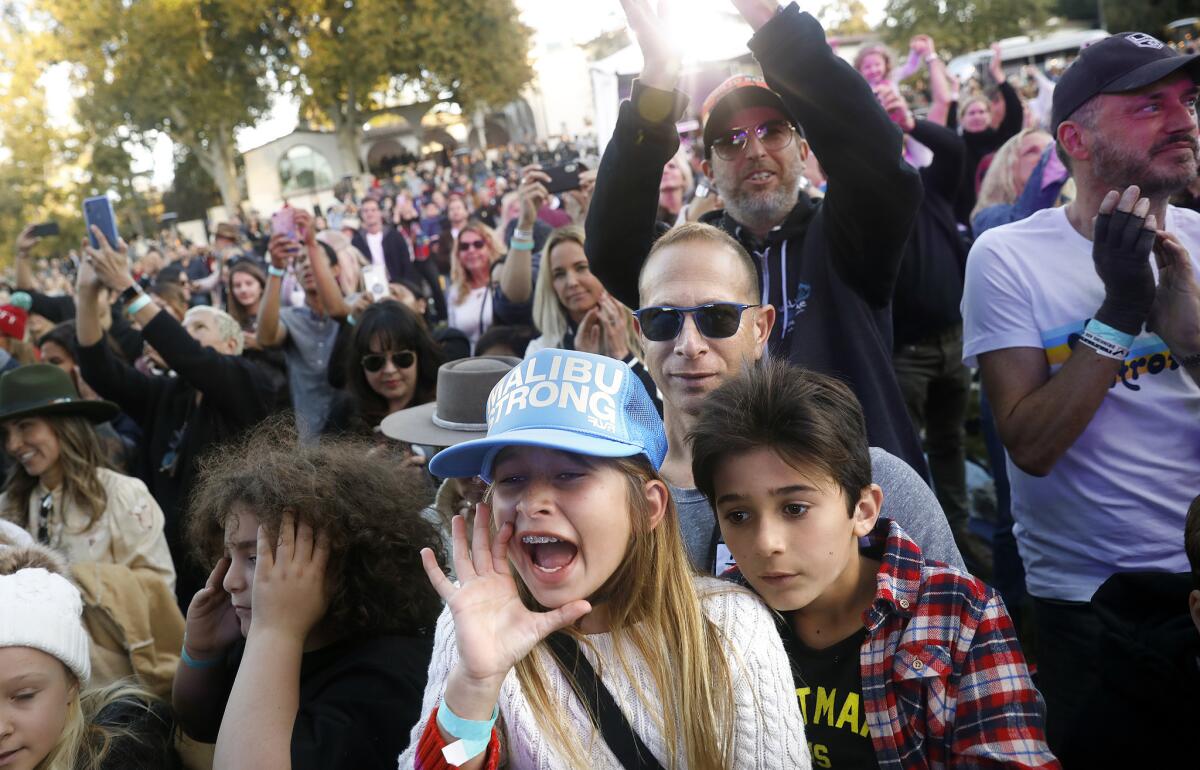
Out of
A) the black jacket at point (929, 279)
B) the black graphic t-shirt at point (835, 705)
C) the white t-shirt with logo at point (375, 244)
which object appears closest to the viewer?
the black graphic t-shirt at point (835, 705)

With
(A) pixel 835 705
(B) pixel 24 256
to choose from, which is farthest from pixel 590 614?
(B) pixel 24 256

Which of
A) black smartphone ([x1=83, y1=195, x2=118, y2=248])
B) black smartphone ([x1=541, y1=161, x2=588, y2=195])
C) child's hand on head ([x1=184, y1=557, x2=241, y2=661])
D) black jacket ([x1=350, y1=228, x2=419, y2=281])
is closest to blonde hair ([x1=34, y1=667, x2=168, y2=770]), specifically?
child's hand on head ([x1=184, y1=557, x2=241, y2=661])

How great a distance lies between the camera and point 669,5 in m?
2.53

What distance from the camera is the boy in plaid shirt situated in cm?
167

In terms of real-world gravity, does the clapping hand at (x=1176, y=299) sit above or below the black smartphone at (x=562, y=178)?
below

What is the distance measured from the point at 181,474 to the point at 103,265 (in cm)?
112

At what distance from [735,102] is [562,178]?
3327mm

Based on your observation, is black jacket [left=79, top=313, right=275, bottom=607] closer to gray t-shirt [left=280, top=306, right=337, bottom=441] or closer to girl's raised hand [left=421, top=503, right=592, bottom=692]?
gray t-shirt [left=280, top=306, right=337, bottom=441]

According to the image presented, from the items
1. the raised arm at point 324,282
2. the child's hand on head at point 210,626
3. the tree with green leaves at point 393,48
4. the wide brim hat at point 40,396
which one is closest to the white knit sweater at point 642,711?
the child's hand on head at point 210,626

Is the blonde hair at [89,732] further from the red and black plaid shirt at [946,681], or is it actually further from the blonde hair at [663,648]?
the red and black plaid shirt at [946,681]

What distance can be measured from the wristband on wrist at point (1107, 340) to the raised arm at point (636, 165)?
1.24 metres

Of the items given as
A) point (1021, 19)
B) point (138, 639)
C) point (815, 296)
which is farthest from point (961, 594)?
point (1021, 19)

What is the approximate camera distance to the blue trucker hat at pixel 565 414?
5.38 feet

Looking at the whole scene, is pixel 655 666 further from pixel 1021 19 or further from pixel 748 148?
pixel 1021 19
